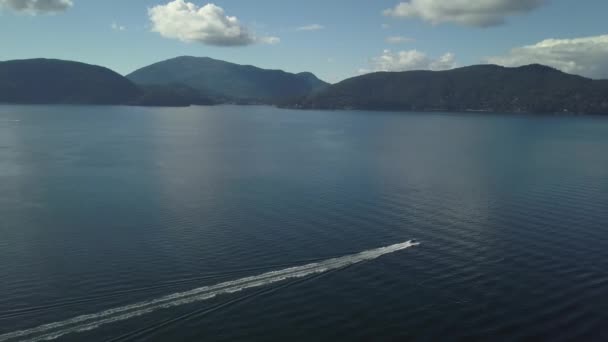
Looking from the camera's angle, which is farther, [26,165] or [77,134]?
[77,134]

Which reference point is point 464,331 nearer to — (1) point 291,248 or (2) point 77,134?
(1) point 291,248

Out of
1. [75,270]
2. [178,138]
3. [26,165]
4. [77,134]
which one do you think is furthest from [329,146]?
[75,270]

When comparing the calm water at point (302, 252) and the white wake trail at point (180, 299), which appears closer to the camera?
the white wake trail at point (180, 299)

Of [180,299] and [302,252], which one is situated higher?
[302,252]

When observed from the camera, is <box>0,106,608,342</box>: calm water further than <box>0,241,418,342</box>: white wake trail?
Yes

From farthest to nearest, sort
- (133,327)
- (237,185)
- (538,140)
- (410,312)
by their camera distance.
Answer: (538,140), (237,185), (410,312), (133,327)
